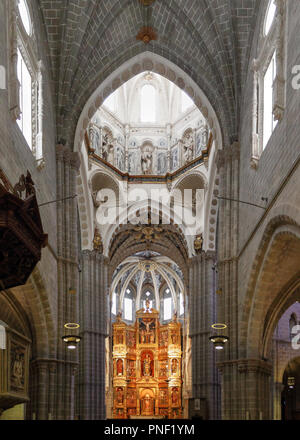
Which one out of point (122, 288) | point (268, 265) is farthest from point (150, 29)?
point (122, 288)

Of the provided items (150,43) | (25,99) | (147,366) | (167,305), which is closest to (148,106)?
(150,43)

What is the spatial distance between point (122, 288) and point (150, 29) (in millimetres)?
27332

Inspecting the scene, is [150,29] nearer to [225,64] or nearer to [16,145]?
[225,64]

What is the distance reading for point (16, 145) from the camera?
49.1 feet

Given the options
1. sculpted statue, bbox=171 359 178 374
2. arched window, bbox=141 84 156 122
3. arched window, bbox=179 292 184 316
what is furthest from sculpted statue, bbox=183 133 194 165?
sculpted statue, bbox=171 359 178 374

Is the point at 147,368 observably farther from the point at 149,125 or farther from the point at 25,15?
the point at 25,15

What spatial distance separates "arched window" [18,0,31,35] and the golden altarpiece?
2999cm

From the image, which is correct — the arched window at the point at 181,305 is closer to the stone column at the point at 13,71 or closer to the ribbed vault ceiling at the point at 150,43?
the ribbed vault ceiling at the point at 150,43

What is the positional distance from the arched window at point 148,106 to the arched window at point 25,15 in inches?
670

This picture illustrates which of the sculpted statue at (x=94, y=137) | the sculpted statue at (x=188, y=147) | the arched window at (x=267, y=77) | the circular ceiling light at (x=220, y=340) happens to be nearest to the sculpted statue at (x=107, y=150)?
the sculpted statue at (x=94, y=137)

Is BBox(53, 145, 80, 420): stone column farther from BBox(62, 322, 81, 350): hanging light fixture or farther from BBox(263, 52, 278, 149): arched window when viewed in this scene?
BBox(263, 52, 278, 149): arched window

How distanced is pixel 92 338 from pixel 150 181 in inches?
352

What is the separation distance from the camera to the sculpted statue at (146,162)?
34.2 meters

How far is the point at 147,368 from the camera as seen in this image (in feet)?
149
